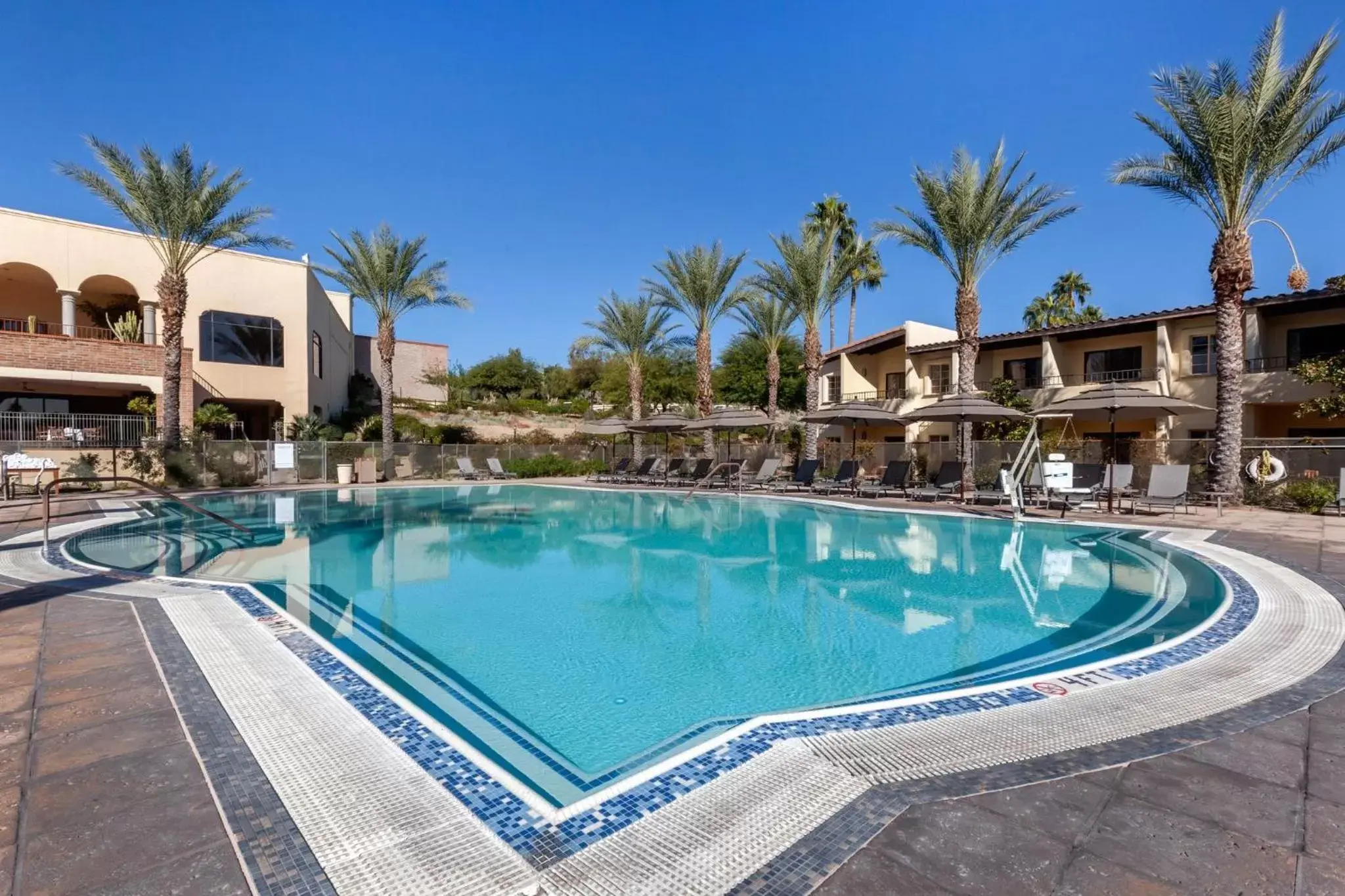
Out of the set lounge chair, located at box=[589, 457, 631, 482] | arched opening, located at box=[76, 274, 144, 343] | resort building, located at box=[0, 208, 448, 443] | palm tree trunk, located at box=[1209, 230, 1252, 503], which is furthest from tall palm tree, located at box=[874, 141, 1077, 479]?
arched opening, located at box=[76, 274, 144, 343]

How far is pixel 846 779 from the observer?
2727 mm

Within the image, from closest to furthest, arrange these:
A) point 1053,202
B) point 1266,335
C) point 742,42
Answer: point 1053,202 < point 742,42 < point 1266,335

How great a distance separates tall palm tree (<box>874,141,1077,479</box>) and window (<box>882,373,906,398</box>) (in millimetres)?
10959

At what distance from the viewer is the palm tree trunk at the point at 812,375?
23.0 metres

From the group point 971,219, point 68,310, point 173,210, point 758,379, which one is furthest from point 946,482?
point 68,310

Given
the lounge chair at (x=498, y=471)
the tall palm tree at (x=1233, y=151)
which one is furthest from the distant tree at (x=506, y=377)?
the tall palm tree at (x=1233, y=151)

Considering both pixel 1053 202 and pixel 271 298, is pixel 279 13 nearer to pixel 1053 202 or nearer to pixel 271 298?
pixel 271 298

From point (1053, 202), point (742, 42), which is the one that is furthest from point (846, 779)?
point (742, 42)

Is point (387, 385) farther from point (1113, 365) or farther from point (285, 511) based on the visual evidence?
point (1113, 365)

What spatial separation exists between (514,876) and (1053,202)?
2092cm

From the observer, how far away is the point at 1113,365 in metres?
24.6

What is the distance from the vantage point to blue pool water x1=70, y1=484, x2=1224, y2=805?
431cm

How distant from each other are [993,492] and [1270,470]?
5.73 m

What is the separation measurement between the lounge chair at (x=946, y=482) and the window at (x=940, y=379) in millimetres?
11722
